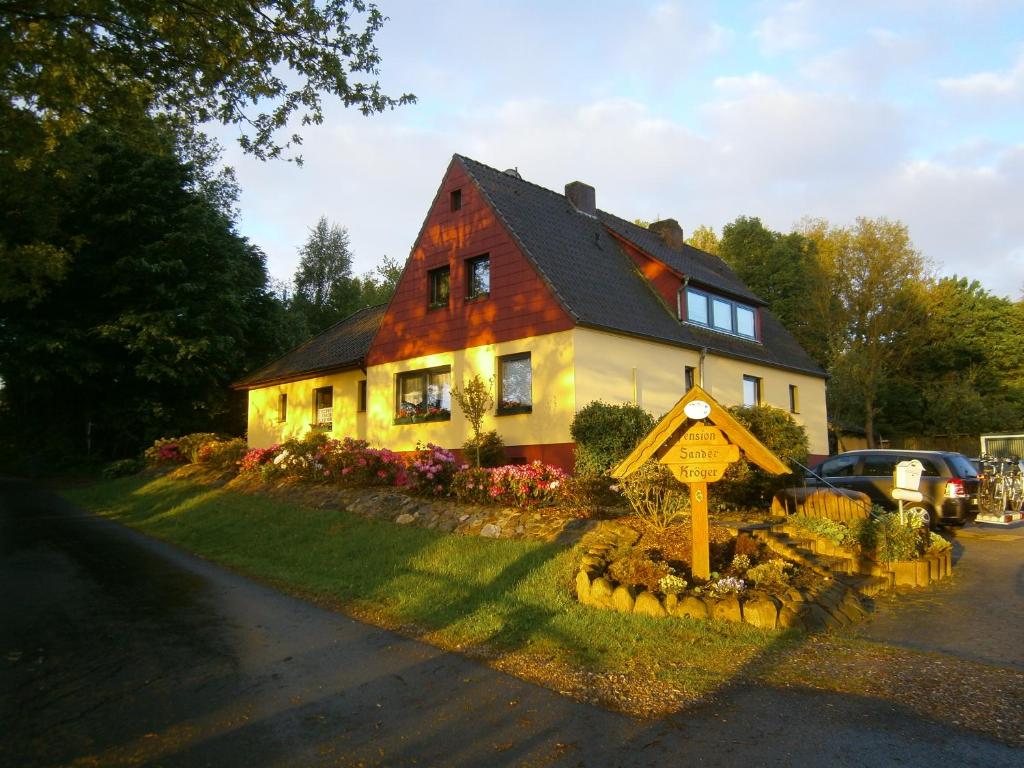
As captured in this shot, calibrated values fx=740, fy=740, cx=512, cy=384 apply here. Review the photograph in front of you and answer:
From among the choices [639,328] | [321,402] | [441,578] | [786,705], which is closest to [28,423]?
[321,402]

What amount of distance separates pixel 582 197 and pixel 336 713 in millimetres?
21618

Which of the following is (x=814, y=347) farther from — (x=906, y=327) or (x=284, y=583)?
(x=284, y=583)

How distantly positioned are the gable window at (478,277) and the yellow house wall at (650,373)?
3799 millimetres

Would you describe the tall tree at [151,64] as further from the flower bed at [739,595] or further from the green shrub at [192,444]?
the green shrub at [192,444]

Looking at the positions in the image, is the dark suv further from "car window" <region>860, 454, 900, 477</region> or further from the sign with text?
the sign with text

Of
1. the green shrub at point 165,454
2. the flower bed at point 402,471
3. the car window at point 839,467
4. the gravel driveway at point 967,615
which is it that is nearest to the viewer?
the gravel driveway at point 967,615

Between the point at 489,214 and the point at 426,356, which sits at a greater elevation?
the point at 489,214

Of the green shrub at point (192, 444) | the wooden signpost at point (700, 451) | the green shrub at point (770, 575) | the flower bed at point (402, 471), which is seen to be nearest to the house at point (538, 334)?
the flower bed at point (402, 471)

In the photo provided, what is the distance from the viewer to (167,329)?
2788 cm

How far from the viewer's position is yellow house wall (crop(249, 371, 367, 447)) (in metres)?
25.0

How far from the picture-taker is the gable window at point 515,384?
18500mm

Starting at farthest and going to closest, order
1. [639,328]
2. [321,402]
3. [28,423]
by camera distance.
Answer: [28,423] < [321,402] < [639,328]

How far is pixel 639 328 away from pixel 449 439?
230 inches

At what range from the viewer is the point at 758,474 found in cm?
1409
